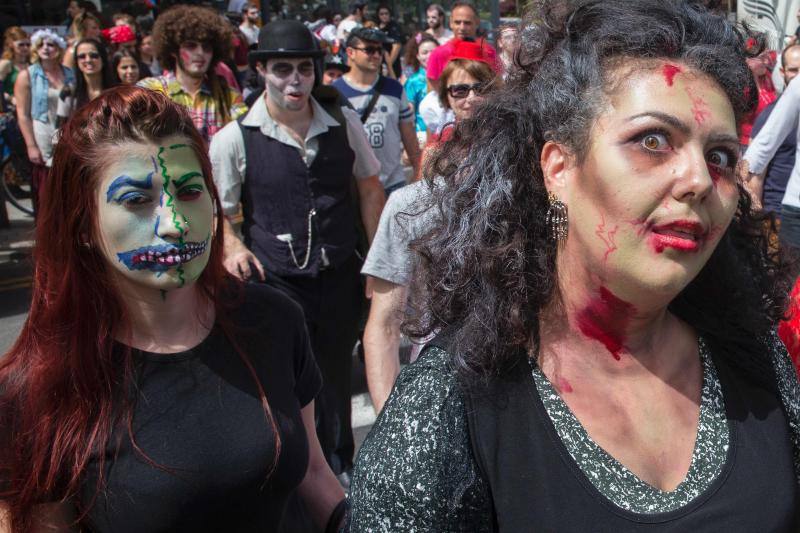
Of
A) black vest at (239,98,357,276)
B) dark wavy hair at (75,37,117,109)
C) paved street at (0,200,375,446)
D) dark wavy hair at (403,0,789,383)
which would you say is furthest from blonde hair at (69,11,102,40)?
dark wavy hair at (403,0,789,383)

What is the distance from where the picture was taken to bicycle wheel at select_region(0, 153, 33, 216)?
382 inches

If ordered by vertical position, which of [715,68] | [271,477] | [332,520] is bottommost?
[332,520]

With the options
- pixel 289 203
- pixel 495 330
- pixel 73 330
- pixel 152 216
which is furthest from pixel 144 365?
pixel 289 203

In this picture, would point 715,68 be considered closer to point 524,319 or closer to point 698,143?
point 698,143

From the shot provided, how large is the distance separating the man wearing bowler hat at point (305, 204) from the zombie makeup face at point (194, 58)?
4.42ft

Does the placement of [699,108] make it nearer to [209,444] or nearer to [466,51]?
[209,444]

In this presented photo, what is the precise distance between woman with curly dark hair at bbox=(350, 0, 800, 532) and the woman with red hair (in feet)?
1.82

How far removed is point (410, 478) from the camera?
4.42ft

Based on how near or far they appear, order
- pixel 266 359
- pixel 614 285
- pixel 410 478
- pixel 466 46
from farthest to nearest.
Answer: pixel 466 46 → pixel 266 359 → pixel 614 285 → pixel 410 478

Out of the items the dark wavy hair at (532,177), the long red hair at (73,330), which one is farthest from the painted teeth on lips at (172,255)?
the dark wavy hair at (532,177)

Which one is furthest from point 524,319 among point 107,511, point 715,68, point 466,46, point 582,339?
point 466,46

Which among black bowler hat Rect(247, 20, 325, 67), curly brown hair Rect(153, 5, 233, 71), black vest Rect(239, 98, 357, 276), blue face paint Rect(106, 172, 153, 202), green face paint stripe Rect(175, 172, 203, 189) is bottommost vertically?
black vest Rect(239, 98, 357, 276)

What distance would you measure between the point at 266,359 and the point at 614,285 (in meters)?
0.95

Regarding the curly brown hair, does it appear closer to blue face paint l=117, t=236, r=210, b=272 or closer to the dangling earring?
blue face paint l=117, t=236, r=210, b=272
